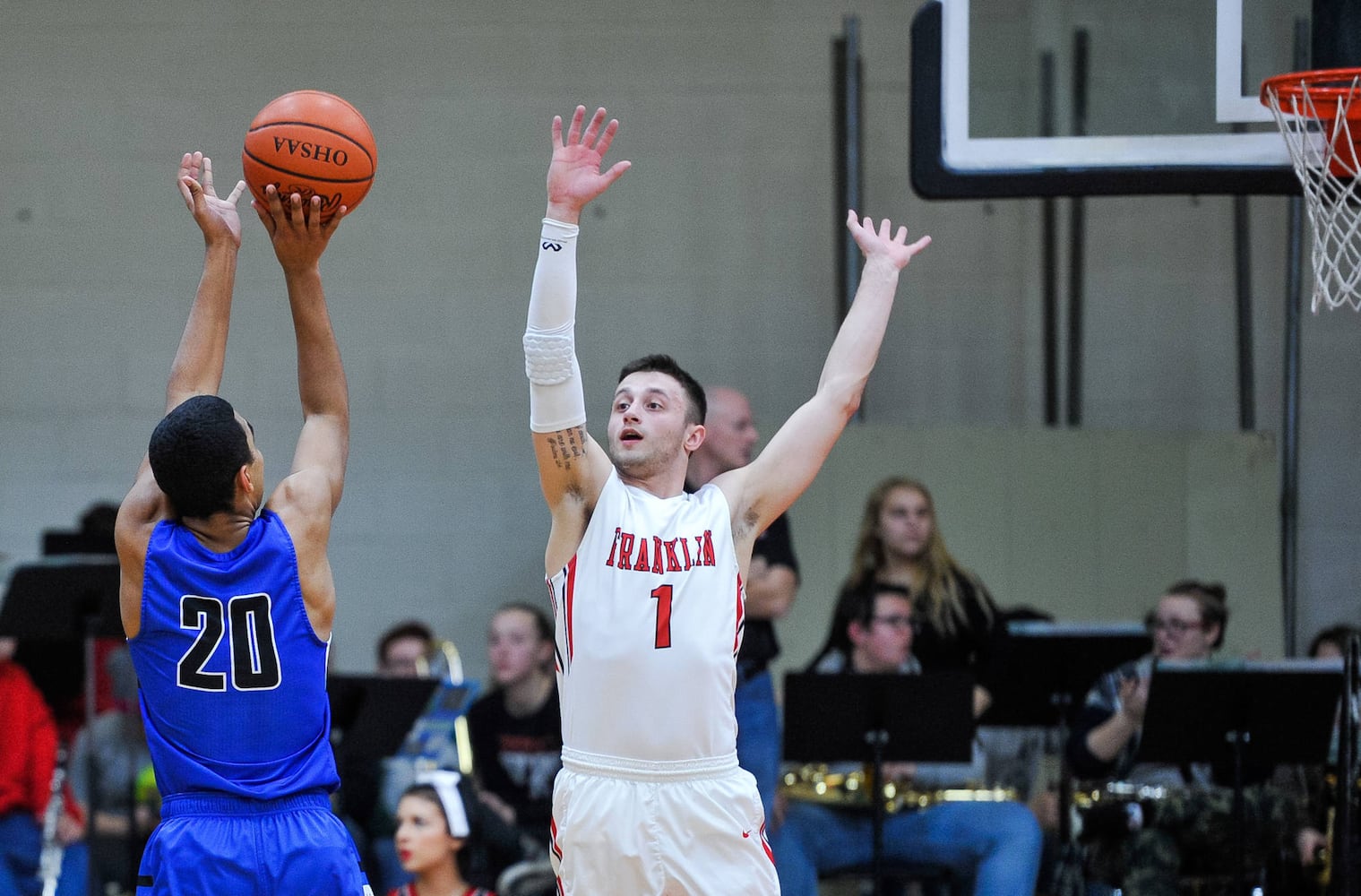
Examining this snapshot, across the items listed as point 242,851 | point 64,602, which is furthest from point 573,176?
point 64,602

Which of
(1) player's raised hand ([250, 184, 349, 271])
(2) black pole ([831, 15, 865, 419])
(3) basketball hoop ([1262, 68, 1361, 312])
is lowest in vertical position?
(1) player's raised hand ([250, 184, 349, 271])

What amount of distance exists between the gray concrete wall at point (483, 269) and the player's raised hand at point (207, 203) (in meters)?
5.12

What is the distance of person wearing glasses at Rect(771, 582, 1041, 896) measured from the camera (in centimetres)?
663

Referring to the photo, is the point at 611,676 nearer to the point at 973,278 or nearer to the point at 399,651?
the point at 399,651

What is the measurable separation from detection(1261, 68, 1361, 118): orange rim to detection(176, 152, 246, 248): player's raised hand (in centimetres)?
303

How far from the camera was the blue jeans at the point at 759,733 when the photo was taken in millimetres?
6387

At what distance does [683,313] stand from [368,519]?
200 cm

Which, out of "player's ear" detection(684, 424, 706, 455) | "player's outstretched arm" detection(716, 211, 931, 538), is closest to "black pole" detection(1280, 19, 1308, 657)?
"player's outstretched arm" detection(716, 211, 931, 538)

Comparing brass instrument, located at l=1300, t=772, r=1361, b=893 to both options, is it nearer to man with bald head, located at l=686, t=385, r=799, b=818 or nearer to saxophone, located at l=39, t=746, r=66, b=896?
man with bald head, located at l=686, t=385, r=799, b=818

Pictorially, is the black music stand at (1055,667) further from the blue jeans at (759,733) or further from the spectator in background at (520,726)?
the spectator in background at (520,726)

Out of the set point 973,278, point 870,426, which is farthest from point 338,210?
point 973,278

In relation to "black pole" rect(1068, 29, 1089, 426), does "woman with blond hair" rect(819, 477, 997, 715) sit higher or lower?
lower

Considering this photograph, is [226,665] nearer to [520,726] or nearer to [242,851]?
[242,851]

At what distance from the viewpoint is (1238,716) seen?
6.77m
